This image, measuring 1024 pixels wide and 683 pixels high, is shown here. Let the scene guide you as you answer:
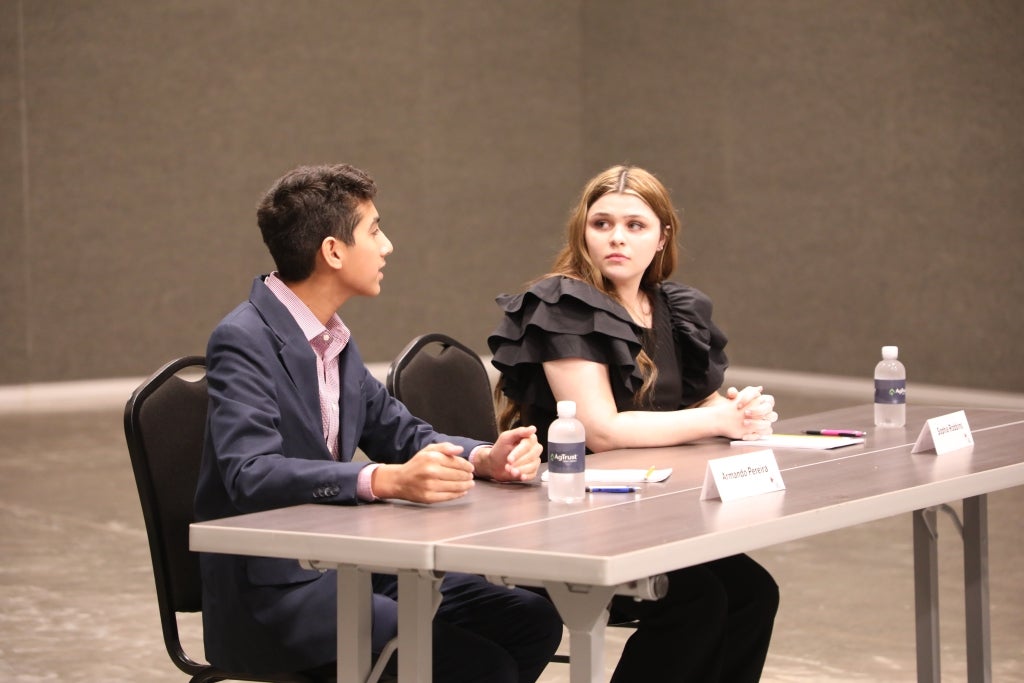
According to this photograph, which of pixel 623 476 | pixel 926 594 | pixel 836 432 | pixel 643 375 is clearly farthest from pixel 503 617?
pixel 926 594

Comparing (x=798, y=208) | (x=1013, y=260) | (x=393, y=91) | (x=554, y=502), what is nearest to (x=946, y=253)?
(x=1013, y=260)

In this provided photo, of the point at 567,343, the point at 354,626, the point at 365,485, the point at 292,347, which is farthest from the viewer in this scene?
the point at 567,343

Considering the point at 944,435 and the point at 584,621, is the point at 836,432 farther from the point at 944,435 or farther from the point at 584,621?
the point at 584,621

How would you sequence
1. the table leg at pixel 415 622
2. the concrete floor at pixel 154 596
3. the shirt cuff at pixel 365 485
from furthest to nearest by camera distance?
the concrete floor at pixel 154 596
the shirt cuff at pixel 365 485
the table leg at pixel 415 622

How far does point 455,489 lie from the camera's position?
213cm

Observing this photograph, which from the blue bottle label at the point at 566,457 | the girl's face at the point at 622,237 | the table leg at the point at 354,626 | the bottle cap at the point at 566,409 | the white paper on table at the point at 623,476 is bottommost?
the table leg at the point at 354,626

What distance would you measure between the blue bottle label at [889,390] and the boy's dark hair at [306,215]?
1.29 metres

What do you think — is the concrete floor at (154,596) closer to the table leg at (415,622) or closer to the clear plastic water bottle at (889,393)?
the clear plastic water bottle at (889,393)

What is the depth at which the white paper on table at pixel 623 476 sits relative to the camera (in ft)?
7.92

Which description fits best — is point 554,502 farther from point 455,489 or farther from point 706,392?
point 706,392

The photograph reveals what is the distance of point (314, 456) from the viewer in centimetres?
235

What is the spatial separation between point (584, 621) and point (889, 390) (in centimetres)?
146

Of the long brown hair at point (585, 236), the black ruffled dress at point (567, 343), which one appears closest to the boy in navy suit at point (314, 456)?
the black ruffled dress at point (567, 343)

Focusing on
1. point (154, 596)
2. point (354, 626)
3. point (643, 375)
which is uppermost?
point (643, 375)
